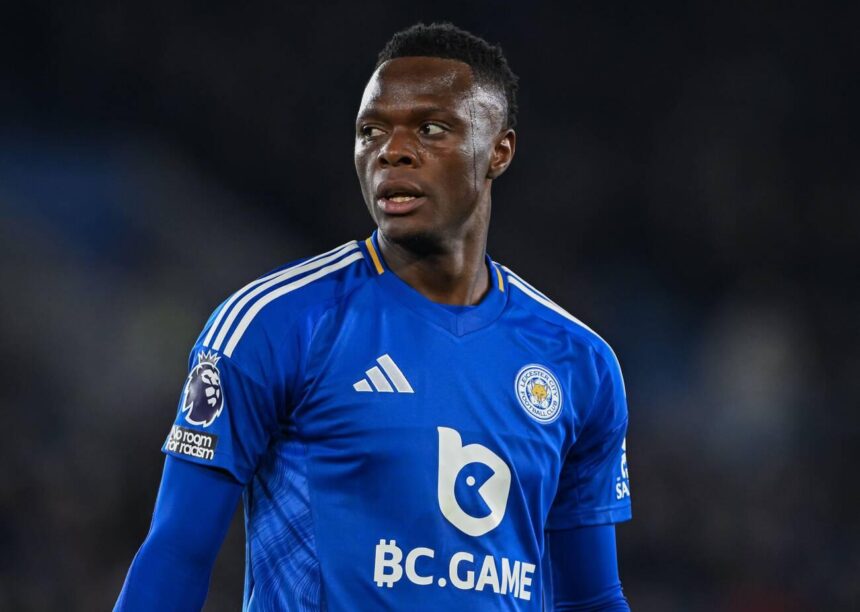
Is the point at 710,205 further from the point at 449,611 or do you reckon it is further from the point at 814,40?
the point at 449,611

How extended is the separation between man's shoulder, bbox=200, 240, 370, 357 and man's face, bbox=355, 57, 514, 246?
14 cm

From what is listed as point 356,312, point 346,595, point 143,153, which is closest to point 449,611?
point 346,595

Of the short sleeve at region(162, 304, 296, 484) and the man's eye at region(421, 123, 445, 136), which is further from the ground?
the man's eye at region(421, 123, 445, 136)

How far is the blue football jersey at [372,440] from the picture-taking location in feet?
7.68

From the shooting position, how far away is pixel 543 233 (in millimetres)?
7379

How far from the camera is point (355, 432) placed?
2.39 m

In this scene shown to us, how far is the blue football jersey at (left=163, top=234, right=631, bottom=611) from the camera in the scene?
2.34 metres

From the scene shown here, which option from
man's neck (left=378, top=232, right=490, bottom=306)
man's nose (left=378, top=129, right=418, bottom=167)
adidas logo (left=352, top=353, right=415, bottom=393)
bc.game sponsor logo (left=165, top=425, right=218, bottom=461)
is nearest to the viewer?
bc.game sponsor logo (left=165, top=425, right=218, bottom=461)

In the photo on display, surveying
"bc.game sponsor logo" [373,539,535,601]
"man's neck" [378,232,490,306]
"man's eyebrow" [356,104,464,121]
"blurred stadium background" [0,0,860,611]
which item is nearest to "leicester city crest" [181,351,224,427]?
"bc.game sponsor logo" [373,539,535,601]

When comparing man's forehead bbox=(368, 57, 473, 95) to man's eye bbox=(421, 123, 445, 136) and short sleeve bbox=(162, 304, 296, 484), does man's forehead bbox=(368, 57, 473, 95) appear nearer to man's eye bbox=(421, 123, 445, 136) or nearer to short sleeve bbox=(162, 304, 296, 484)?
man's eye bbox=(421, 123, 445, 136)

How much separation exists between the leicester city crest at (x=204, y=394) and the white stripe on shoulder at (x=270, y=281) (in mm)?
36

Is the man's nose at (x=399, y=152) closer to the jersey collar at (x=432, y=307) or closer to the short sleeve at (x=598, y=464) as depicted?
the jersey collar at (x=432, y=307)

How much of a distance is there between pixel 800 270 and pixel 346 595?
5.77m

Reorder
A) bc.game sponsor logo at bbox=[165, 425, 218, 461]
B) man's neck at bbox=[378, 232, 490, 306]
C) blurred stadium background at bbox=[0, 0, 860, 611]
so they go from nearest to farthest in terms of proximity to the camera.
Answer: bc.game sponsor logo at bbox=[165, 425, 218, 461]
man's neck at bbox=[378, 232, 490, 306]
blurred stadium background at bbox=[0, 0, 860, 611]
